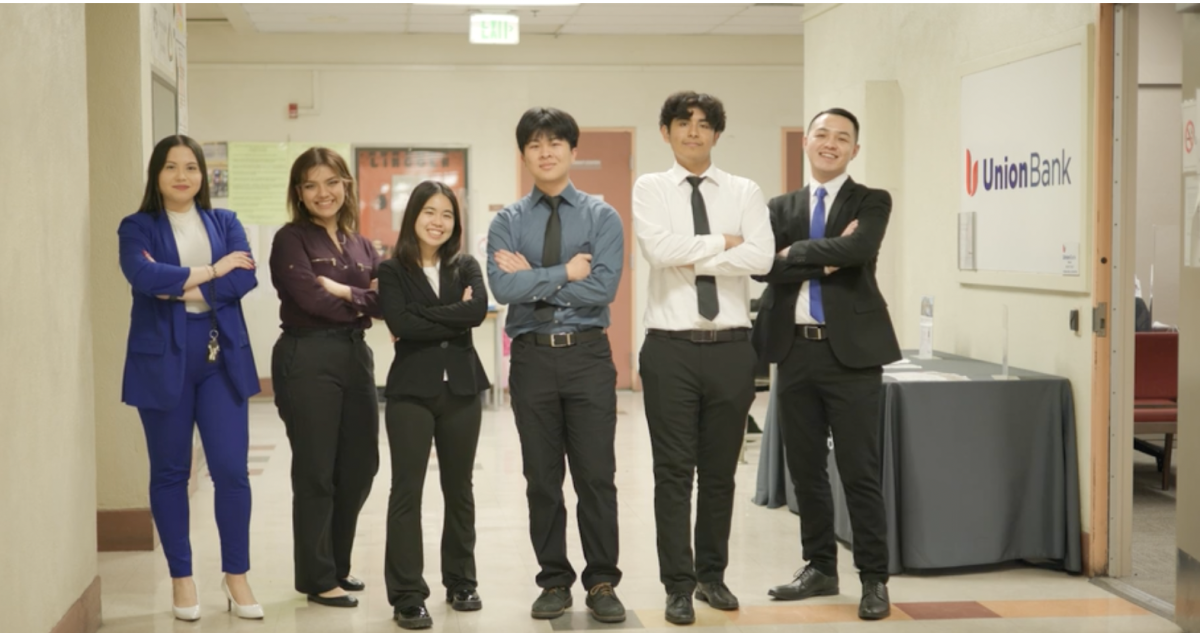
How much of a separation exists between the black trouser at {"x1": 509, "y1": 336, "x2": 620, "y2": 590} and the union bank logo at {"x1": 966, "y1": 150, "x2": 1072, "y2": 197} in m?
2.04

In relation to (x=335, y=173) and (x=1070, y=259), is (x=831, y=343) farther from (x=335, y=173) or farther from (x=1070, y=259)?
(x=335, y=173)

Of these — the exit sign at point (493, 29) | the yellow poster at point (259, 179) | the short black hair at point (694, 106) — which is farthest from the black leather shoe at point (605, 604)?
the yellow poster at point (259, 179)

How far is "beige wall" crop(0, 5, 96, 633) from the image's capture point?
3148 millimetres

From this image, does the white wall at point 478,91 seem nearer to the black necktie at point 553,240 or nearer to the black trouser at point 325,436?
the black trouser at point 325,436

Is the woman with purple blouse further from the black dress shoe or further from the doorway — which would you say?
the doorway

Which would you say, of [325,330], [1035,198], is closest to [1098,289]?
[1035,198]

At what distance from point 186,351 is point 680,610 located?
1.80 metres

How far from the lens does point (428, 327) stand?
12.7 ft

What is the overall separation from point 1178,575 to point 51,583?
11.5 feet

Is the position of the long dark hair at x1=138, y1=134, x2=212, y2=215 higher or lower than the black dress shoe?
higher

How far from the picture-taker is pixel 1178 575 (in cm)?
405

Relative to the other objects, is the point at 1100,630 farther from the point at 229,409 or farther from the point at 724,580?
the point at 229,409

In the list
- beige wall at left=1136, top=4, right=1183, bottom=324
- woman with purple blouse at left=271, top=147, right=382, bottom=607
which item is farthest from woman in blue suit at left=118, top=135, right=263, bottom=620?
beige wall at left=1136, top=4, right=1183, bottom=324

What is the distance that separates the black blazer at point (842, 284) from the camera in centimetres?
407
